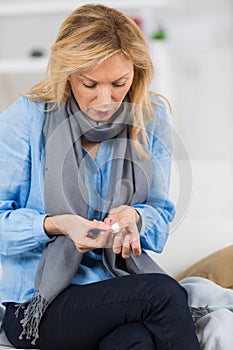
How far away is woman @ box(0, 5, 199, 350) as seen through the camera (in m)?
1.33

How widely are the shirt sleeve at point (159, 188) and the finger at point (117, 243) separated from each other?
7 centimetres

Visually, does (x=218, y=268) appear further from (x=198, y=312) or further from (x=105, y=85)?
(x=105, y=85)

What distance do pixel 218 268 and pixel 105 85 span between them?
67 centimetres

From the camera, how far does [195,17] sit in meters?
3.70

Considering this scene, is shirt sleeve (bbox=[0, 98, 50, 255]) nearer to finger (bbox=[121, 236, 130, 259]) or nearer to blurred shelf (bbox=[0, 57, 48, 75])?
finger (bbox=[121, 236, 130, 259])

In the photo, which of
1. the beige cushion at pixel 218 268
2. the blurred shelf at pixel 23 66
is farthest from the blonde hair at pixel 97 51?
the blurred shelf at pixel 23 66

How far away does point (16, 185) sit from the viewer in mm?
1440

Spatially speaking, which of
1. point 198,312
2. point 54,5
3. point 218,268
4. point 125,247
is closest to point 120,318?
point 125,247

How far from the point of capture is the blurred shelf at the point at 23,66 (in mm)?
3348

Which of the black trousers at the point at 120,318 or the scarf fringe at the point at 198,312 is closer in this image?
the black trousers at the point at 120,318

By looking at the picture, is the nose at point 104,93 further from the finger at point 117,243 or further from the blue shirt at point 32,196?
the finger at point 117,243

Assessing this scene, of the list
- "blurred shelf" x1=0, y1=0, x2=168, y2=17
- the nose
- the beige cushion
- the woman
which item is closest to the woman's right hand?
the woman

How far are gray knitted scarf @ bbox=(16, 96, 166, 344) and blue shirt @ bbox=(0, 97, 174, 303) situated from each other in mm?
19

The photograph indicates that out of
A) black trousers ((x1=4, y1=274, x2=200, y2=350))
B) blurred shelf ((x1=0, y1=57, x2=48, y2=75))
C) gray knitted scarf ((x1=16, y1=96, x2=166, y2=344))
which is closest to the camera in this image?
black trousers ((x1=4, y1=274, x2=200, y2=350))
